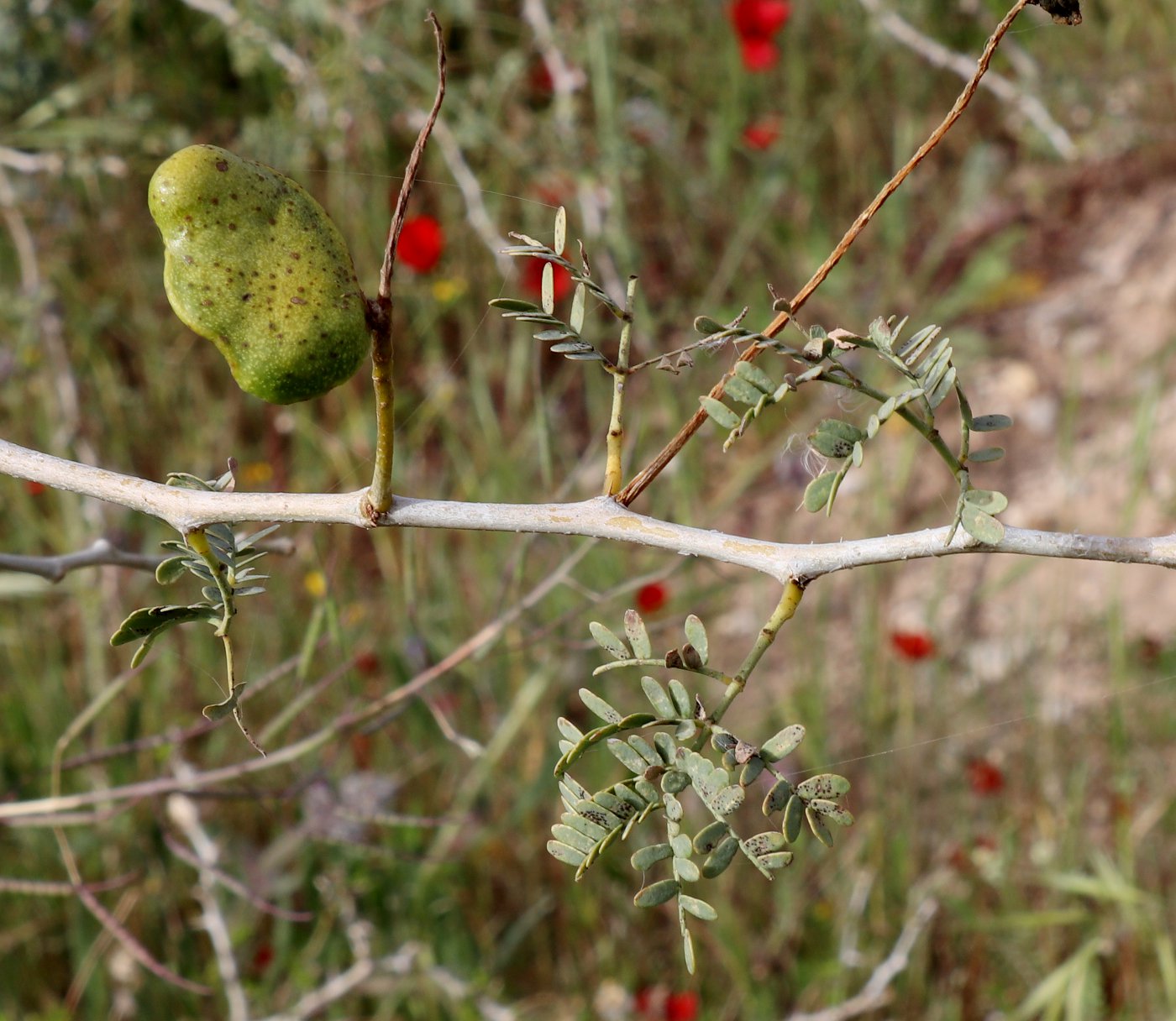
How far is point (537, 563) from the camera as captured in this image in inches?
89.0

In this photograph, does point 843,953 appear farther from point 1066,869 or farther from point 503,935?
point 503,935

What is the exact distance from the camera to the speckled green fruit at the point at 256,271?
46 centimetres

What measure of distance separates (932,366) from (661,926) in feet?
4.82

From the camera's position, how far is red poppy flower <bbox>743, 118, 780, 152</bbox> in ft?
9.11

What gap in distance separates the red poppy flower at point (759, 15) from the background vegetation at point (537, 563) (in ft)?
0.79

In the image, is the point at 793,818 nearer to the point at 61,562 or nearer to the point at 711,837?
the point at 711,837

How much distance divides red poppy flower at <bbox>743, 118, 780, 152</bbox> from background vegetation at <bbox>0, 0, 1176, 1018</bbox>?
16mm

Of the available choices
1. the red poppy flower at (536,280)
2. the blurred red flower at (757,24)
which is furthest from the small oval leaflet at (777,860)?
the blurred red flower at (757,24)

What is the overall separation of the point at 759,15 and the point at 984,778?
1700 mm

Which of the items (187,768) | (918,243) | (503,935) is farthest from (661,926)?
(918,243)

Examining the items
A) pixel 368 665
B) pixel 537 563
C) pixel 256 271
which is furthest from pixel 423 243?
pixel 256 271

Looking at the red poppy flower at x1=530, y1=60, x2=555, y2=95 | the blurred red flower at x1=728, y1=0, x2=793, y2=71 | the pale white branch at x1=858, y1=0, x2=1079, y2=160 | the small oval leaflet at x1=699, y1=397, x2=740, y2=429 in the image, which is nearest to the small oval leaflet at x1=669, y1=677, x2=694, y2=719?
the small oval leaflet at x1=699, y1=397, x2=740, y2=429

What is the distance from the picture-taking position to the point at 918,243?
332 cm

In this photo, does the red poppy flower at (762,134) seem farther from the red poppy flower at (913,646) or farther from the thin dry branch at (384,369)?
the thin dry branch at (384,369)
